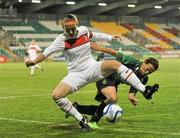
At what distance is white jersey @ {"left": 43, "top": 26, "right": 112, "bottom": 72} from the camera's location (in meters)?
10.0

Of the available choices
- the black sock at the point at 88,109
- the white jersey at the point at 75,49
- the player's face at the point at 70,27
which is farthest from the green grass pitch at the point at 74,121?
the player's face at the point at 70,27

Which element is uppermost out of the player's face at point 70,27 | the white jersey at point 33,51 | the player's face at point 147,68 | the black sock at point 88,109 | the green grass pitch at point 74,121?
the player's face at point 70,27

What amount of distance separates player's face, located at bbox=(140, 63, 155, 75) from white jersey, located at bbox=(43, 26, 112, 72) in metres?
1.23

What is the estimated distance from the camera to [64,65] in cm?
5106

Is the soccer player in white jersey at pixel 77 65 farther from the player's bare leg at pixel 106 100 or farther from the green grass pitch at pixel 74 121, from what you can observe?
the green grass pitch at pixel 74 121

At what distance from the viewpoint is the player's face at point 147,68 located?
419 inches

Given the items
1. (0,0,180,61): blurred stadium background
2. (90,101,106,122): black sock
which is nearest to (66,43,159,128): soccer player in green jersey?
(90,101,106,122): black sock

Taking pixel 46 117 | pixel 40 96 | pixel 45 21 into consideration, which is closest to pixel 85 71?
pixel 46 117

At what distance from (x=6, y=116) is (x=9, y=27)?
58893mm

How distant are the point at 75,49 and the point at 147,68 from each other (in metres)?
1.62

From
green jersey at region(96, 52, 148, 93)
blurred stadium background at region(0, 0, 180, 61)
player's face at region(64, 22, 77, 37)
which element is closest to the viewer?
player's face at region(64, 22, 77, 37)

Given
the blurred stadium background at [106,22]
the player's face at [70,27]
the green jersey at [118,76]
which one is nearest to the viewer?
the player's face at [70,27]

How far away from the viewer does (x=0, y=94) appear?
1997 cm

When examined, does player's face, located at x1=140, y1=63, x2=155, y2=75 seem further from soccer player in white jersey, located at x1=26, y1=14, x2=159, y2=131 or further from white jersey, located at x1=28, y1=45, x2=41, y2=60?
white jersey, located at x1=28, y1=45, x2=41, y2=60
